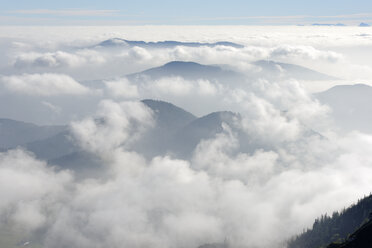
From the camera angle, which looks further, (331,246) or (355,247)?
(331,246)

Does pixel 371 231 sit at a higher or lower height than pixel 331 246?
higher

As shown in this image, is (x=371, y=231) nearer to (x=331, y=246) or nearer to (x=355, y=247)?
(x=355, y=247)

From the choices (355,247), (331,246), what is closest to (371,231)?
(355,247)

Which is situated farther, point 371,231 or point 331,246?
point 331,246
